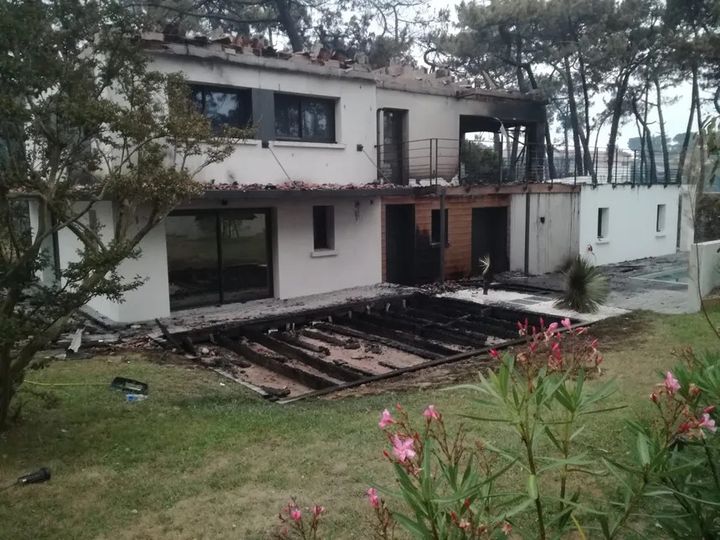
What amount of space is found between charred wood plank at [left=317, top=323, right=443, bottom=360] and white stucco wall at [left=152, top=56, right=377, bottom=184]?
4185 mm

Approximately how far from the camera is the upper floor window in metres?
14.2

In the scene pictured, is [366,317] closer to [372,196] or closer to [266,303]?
[266,303]

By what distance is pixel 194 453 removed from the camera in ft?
19.9

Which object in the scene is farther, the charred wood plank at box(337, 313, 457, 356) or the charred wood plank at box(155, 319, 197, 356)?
the charred wood plank at box(337, 313, 457, 356)

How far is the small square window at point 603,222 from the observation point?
69.5 feet

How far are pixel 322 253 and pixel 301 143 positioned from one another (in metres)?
3.05

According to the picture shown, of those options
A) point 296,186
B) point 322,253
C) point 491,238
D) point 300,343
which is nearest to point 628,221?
point 491,238

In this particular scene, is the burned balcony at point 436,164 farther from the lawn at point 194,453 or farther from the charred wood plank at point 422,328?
the lawn at point 194,453

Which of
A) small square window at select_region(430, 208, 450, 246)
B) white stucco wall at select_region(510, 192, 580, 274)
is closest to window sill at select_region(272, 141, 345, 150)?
small square window at select_region(430, 208, 450, 246)

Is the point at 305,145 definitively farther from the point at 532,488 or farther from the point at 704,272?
the point at 532,488

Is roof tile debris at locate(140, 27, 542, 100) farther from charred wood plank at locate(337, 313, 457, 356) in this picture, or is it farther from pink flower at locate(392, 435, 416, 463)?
pink flower at locate(392, 435, 416, 463)

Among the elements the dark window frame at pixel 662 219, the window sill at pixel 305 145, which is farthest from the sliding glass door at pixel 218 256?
the dark window frame at pixel 662 219

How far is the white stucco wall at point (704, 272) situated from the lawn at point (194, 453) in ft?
18.1

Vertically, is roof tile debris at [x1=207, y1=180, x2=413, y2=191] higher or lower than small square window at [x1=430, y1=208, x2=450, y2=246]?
higher
